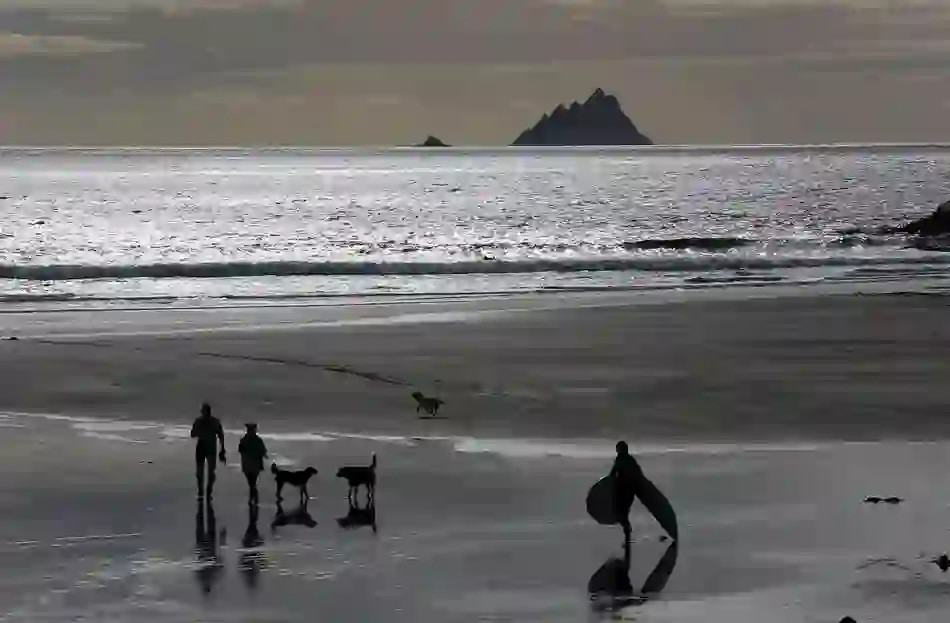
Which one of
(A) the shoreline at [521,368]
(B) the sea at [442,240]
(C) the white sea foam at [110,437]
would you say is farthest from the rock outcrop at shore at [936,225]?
(C) the white sea foam at [110,437]

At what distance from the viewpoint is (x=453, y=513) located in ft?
53.6

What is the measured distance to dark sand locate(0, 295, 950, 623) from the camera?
43.5 ft

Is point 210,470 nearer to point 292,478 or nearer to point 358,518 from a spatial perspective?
point 292,478

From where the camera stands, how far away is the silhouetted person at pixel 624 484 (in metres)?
15.1

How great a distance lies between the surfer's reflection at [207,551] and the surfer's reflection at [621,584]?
361 centimetres

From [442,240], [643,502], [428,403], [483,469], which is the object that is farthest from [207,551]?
[442,240]

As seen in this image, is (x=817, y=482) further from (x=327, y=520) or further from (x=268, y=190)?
(x=268, y=190)

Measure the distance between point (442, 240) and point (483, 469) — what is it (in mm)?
A: 69255

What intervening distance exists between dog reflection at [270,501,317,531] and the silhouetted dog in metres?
0.34

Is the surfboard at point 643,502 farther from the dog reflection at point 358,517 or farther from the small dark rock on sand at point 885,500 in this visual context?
the small dark rock on sand at point 885,500

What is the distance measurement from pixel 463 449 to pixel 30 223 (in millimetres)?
95213

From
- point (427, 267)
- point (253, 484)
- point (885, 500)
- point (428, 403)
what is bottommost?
point (885, 500)

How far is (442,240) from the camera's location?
288 feet

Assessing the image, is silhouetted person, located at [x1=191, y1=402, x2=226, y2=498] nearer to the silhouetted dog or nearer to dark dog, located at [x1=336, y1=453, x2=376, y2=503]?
dark dog, located at [x1=336, y1=453, x2=376, y2=503]
